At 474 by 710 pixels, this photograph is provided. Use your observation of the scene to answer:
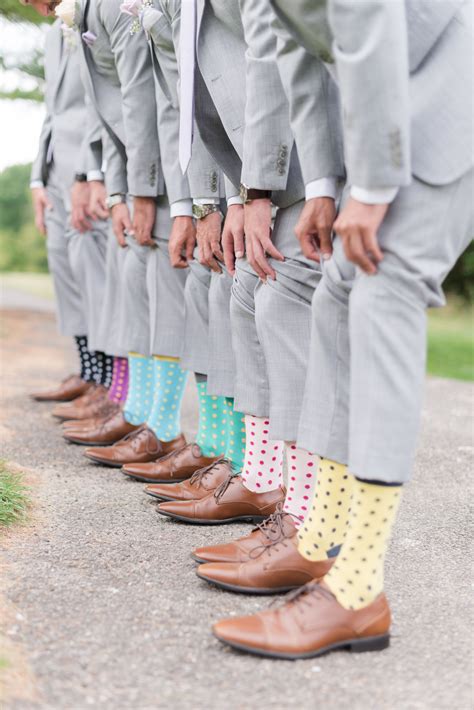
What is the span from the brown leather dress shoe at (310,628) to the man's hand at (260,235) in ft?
2.78

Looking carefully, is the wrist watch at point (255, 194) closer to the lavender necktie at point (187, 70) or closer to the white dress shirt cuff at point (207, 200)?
the lavender necktie at point (187, 70)

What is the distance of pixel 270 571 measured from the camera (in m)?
2.00

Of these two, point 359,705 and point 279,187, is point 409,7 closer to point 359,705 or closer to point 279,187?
point 279,187

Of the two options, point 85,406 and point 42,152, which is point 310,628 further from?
point 42,152

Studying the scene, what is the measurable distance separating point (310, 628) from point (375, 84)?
106 cm

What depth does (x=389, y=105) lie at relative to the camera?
1.52m

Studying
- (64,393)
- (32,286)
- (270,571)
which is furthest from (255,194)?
(32,286)

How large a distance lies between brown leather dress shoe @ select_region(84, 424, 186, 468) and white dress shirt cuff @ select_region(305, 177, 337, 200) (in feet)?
5.18

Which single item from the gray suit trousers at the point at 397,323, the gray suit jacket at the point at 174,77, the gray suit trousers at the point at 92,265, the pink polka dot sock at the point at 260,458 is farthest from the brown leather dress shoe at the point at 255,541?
the gray suit trousers at the point at 92,265

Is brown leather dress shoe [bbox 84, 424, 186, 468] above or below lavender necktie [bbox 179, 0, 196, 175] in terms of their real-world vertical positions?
below

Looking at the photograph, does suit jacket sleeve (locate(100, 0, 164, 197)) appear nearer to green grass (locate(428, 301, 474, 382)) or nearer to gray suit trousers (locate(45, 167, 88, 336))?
gray suit trousers (locate(45, 167, 88, 336))

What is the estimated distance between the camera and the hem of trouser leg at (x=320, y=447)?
70.5 inches

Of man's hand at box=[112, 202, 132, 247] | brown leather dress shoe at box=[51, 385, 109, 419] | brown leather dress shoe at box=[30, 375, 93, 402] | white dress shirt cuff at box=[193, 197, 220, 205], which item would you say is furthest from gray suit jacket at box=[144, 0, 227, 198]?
brown leather dress shoe at box=[30, 375, 93, 402]

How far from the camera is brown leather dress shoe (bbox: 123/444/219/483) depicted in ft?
9.89
